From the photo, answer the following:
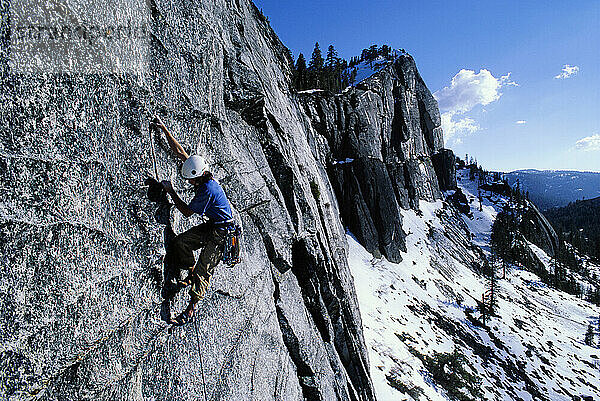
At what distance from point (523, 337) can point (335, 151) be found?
37.7m

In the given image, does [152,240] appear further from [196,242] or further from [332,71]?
[332,71]

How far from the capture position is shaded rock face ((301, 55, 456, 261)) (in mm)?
43969

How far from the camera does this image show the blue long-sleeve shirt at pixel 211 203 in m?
5.37

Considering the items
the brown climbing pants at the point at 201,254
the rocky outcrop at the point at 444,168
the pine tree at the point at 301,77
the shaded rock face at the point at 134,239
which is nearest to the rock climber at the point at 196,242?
the brown climbing pants at the point at 201,254

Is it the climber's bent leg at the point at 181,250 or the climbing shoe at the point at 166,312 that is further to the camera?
the climber's bent leg at the point at 181,250

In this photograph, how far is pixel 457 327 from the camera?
34.2 meters

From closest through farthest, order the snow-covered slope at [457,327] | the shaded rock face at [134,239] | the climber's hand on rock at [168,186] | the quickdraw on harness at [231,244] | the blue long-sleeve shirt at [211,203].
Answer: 1. the shaded rock face at [134,239]
2. the blue long-sleeve shirt at [211,203]
3. the climber's hand on rock at [168,186]
4. the quickdraw on harness at [231,244]
5. the snow-covered slope at [457,327]

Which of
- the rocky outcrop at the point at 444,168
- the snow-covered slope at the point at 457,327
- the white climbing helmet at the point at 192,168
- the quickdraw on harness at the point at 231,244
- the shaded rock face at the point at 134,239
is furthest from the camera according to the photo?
the rocky outcrop at the point at 444,168

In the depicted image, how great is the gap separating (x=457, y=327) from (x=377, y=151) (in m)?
35.0

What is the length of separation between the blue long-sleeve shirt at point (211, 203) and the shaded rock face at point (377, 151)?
1432 inches

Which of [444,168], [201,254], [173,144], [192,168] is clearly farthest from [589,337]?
[173,144]

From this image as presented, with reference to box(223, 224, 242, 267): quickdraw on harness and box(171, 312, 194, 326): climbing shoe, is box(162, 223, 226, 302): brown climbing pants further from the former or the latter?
box(171, 312, 194, 326): climbing shoe

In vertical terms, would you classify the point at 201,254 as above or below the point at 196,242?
below

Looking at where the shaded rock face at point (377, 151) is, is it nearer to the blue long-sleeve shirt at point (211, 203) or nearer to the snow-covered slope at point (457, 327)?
the snow-covered slope at point (457, 327)
